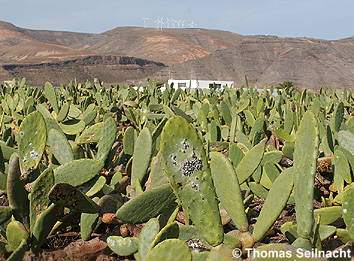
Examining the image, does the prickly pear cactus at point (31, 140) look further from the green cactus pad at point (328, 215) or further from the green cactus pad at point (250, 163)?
the green cactus pad at point (328, 215)

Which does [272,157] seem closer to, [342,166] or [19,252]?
[342,166]

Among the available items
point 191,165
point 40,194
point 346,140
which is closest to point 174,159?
point 191,165

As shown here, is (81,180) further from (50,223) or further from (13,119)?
(13,119)

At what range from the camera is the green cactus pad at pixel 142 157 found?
1.54 meters

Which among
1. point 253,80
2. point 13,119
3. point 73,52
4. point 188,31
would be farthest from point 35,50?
point 13,119

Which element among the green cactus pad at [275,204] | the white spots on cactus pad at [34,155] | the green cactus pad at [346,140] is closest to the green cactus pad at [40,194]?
the white spots on cactus pad at [34,155]

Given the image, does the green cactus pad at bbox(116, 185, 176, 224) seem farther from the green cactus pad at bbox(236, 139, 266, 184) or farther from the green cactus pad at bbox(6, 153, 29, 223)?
the green cactus pad at bbox(236, 139, 266, 184)

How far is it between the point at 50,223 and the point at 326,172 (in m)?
1.18

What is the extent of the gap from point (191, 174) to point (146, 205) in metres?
0.22

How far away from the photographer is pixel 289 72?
145 feet

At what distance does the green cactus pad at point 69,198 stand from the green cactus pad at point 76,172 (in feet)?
0.48

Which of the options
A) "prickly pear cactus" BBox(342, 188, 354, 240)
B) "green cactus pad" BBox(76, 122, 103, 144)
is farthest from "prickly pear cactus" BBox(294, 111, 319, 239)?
"green cactus pad" BBox(76, 122, 103, 144)

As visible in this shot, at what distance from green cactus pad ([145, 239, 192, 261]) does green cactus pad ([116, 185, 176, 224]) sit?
0.95ft

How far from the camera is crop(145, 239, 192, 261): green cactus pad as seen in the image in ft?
2.97
